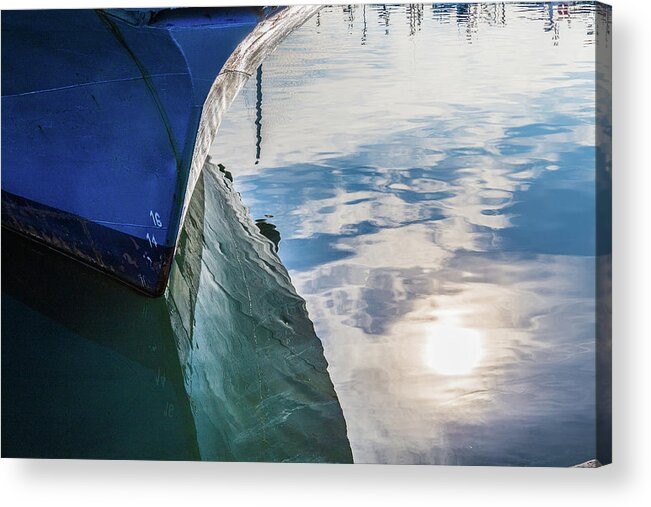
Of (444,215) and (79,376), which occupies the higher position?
(444,215)

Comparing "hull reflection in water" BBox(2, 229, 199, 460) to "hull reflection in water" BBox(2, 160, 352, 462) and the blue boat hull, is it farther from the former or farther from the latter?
the blue boat hull

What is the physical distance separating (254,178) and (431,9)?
71cm

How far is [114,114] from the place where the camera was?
288cm

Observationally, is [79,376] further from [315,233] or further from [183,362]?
[315,233]

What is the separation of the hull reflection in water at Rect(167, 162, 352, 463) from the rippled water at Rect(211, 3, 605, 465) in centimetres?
7

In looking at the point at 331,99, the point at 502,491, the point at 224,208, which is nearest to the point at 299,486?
the point at 502,491

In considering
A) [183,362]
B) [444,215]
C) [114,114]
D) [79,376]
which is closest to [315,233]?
[444,215]

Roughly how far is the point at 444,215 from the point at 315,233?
381mm

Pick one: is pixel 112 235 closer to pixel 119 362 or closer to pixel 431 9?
pixel 119 362

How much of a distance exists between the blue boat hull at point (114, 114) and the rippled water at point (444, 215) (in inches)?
8.3

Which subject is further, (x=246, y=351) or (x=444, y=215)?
(x=246, y=351)

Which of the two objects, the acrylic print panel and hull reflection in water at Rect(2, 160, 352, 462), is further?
hull reflection in water at Rect(2, 160, 352, 462)

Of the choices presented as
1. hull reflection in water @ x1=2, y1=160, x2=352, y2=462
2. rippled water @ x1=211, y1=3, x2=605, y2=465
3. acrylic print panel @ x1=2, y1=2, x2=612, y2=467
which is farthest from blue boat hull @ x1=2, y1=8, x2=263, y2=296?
rippled water @ x1=211, y1=3, x2=605, y2=465

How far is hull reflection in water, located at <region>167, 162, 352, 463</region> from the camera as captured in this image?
286 cm
